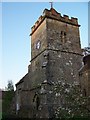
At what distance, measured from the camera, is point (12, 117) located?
19406 mm

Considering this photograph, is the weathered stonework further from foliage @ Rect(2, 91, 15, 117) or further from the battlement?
foliage @ Rect(2, 91, 15, 117)

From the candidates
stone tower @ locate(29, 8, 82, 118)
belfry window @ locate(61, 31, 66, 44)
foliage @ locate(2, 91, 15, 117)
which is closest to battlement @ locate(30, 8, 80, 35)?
stone tower @ locate(29, 8, 82, 118)

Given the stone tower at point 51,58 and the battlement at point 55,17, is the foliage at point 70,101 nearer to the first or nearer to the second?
the stone tower at point 51,58

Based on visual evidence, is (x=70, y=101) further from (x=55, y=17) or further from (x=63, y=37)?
(x=55, y=17)

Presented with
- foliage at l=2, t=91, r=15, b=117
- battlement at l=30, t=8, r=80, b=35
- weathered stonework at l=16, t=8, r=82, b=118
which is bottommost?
foliage at l=2, t=91, r=15, b=117

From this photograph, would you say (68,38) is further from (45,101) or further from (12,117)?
(12,117)

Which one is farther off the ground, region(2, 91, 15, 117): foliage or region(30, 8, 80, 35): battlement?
region(30, 8, 80, 35): battlement

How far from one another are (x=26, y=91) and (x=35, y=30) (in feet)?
23.1

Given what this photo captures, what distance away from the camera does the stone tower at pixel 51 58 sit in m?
16.1

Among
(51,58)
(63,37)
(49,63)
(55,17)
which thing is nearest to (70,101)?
(49,63)

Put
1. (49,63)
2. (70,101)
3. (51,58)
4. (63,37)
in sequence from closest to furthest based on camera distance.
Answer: (70,101), (49,63), (51,58), (63,37)

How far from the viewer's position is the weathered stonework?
16109mm

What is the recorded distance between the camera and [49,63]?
17047 millimetres

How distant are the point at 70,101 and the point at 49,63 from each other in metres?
3.84
